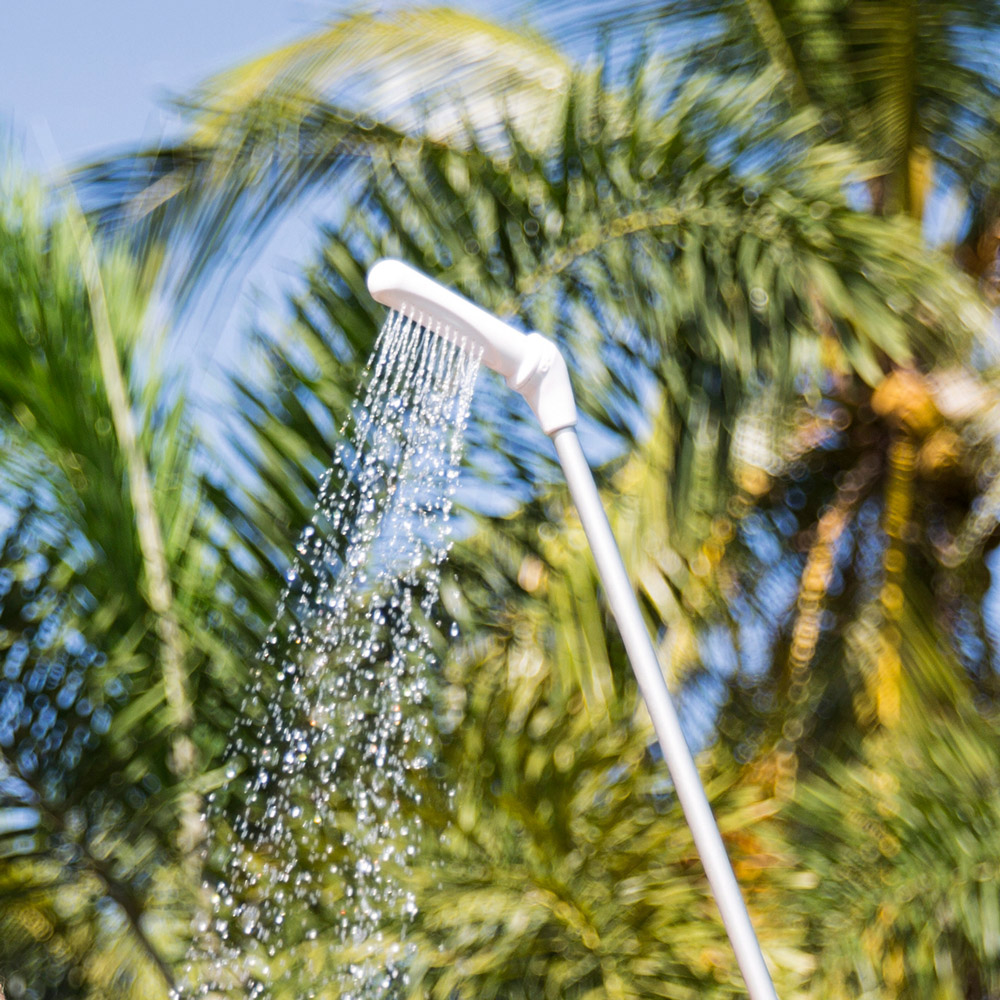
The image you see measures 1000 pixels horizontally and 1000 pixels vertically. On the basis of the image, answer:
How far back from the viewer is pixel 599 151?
3131 mm

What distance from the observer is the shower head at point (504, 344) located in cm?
200

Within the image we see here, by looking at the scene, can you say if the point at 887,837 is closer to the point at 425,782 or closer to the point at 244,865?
the point at 425,782

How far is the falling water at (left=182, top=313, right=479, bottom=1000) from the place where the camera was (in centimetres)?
305

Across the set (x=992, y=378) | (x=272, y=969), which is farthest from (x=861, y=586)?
(x=272, y=969)

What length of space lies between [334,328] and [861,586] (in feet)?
5.77

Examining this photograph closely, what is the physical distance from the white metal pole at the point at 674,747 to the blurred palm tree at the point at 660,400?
878 mm

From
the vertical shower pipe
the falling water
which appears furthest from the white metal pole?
the falling water

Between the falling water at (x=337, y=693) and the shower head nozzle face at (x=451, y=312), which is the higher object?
the shower head nozzle face at (x=451, y=312)

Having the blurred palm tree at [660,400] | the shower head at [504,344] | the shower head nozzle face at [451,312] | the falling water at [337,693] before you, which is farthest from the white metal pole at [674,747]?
the falling water at [337,693]

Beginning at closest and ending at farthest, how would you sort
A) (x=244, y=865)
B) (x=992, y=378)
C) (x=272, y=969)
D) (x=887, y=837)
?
(x=887, y=837), (x=272, y=969), (x=244, y=865), (x=992, y=378)

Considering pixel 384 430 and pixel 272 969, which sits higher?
pixel 384 430

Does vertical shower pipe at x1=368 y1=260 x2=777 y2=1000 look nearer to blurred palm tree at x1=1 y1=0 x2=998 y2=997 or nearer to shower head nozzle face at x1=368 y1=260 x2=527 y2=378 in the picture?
shower head nozzle face at x1=368 y1=260 x2=527 y2=378

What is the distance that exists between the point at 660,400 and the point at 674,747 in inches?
59.3

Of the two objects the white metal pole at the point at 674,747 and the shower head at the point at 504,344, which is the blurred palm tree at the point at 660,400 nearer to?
the white metal pole at the point at 674,747
